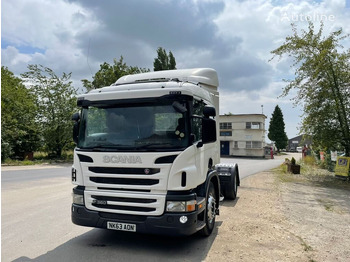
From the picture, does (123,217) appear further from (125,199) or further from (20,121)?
(20,121)

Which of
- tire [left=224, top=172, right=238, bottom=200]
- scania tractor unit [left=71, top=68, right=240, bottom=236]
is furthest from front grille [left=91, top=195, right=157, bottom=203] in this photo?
tire [left=224, top=172, right=238, bottom=200]

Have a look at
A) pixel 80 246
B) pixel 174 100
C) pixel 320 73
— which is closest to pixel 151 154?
pixel 174 100

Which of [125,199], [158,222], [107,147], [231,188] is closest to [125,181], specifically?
[125,199]

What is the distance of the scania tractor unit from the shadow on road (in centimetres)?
43

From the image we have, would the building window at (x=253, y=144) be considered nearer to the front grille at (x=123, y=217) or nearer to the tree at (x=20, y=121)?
the tree at (x=20, y=121)

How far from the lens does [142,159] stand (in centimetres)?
453

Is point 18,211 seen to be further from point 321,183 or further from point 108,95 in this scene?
point 321,183

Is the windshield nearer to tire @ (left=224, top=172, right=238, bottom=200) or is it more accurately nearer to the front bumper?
the front bumper

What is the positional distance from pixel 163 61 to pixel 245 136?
23.8 m

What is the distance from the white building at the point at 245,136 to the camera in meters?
49.5

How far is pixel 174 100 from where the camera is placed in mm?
4703

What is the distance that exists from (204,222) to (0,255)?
3336 millimetres

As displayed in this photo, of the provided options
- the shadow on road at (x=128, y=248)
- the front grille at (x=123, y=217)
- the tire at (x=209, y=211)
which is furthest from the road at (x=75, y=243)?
the front grille at (x=123, y=217)

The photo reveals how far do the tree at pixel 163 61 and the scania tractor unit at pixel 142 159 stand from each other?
27675mm
